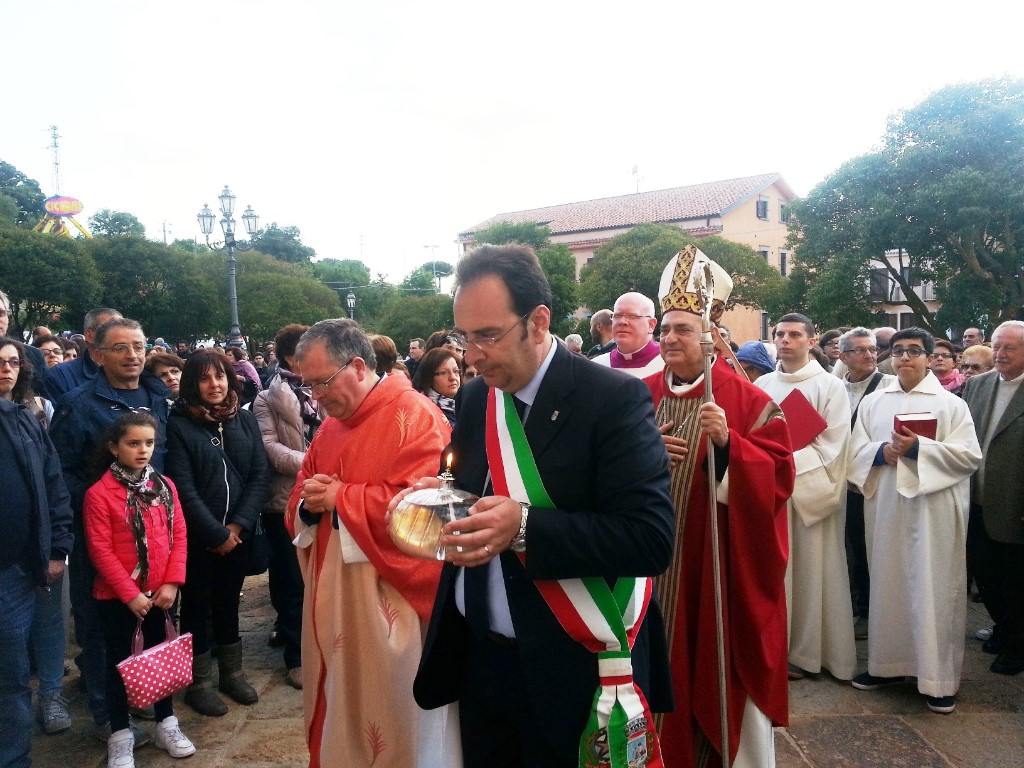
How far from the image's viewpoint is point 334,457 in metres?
3.31

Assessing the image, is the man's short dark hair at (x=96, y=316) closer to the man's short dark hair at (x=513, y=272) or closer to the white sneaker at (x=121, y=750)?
the white sneaker at (x=121, y=750)

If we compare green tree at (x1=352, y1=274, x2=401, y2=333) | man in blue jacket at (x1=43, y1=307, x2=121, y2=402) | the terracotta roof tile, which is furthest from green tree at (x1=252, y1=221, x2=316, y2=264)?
man in blue jacket at (x1=43, y1=307, x2=121, y2=402)

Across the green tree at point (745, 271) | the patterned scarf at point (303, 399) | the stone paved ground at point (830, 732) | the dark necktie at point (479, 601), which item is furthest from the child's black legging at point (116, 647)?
the green tree at point (745, 271)

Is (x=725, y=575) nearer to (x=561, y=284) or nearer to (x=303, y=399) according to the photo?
(x=303, y=399)

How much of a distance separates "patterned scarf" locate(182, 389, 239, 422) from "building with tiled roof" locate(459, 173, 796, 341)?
41.0 meters

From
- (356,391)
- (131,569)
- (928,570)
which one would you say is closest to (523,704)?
(356,391)

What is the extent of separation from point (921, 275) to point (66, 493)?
27.2 meters

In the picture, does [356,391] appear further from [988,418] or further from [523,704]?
[988,418]

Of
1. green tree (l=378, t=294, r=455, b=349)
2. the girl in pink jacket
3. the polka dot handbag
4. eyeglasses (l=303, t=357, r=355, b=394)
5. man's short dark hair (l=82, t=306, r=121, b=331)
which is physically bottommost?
the polka dot handbag

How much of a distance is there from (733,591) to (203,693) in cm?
289

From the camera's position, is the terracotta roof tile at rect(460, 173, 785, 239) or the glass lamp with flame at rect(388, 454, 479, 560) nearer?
the glass lamp with flame at rect(388, 454, 479, 560)

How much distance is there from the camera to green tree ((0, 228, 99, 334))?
2803cm

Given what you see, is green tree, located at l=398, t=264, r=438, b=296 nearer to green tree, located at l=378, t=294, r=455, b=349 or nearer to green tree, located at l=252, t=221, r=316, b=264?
green tree, located at l=252, t=221, r=316, b=264

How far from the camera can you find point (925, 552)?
438cm
